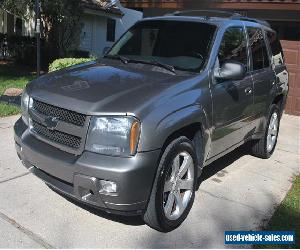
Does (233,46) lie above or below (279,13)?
below

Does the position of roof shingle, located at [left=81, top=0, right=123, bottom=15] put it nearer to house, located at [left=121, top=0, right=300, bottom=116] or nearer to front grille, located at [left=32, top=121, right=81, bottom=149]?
house, located at [left=121, top=0, right=300, bottom=116]

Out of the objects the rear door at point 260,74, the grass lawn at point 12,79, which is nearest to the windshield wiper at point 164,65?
the rear door at point 260,74

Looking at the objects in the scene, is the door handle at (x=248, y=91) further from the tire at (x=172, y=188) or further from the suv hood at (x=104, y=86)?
the tire at (x=172, y=188)

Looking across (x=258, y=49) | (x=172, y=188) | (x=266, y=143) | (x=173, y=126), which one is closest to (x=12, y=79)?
(x=266, y=143)

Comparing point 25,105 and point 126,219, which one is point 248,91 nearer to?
point 126,219

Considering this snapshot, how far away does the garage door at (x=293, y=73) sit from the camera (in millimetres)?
10664

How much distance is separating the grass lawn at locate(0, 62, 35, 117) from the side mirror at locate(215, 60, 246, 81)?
15.5 feet

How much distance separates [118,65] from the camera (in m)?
5.02

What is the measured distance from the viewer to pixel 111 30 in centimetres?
2553

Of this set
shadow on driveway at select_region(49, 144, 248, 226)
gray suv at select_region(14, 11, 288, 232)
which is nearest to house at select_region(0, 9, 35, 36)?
shadow on driveway at select_region(49, 144, 248, 226)

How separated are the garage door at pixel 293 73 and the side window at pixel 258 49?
475 cm

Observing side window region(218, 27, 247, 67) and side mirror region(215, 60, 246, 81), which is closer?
side mirror region(215, 60, 246, 81)

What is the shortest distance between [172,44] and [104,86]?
1292mm

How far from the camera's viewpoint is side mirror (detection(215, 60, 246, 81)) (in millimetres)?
4648
